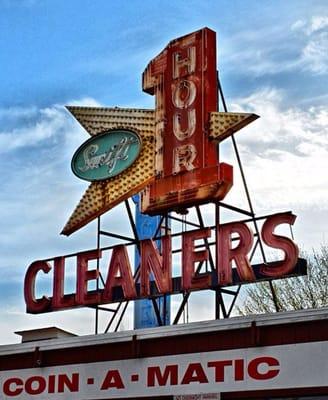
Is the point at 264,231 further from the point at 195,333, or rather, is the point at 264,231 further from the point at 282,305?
the point at 282,305

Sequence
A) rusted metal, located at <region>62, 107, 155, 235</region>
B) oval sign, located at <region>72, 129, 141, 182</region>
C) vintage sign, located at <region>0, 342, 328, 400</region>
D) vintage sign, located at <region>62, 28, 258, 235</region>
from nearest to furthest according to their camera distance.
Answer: vintage sign, located at <region>0, 342, 328, 400</region>, vintage sign, located at <region>62, 28, 258, 235</region>, rusted metal, located at <region>62, 107, 155, 235</region>, oval sign, located at <region>72, 129, 141, 182</region>

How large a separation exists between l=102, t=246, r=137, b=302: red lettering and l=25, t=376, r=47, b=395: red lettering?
3.29 metres

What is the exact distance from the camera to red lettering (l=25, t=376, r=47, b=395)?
25172 mm

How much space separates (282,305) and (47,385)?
23.4 m

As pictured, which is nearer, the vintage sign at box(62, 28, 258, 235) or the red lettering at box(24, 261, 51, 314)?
the vintage sign at box(62, 28, 258, 235)

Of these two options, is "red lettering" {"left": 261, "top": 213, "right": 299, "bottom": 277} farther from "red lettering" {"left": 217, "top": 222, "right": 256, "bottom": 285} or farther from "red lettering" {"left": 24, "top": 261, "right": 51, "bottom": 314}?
"red lettering" {"left": 24, "top": 261, "right": 51, "bottom": 314}

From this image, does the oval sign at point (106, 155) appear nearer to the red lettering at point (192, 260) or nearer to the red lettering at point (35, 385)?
the red lettering at point (192, 260)

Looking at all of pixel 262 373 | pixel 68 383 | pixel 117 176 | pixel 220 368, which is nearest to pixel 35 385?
pixel 68 383

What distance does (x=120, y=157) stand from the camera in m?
30.5

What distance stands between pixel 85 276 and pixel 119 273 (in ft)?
5.28

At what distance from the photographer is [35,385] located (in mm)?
25359

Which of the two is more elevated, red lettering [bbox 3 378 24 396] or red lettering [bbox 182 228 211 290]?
red lettering [bbox 182 228 211 290]

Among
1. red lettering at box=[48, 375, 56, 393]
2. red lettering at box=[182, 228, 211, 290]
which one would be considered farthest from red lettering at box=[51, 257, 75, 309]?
red lettering at box=[182, 228, 211, 290]

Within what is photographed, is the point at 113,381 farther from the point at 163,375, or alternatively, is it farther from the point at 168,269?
the point at 168,269
